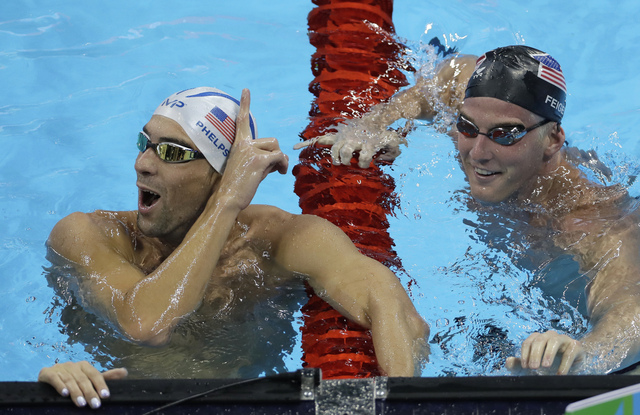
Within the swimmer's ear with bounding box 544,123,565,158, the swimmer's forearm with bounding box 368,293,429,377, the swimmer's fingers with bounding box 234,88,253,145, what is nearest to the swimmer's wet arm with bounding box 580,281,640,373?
the swimmer's forearm with bounding box 368,293,429,377

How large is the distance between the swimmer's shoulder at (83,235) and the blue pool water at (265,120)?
0.47 m

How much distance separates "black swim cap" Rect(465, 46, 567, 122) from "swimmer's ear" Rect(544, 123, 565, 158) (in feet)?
0.15

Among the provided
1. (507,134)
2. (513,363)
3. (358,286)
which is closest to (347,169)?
(507,134)

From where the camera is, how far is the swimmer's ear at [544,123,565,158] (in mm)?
3229

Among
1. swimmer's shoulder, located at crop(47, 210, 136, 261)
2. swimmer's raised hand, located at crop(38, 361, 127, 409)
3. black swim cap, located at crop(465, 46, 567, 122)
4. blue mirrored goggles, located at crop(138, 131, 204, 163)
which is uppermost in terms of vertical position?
black swim cap, located at crop(465, 46, 567, 122)

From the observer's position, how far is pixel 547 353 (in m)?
1.98

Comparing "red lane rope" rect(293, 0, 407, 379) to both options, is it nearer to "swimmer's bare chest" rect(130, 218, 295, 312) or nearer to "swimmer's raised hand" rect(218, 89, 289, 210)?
"swimmer's bare chest" rect(130, 218, 295, 312)

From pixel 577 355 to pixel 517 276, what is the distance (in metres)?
1.40

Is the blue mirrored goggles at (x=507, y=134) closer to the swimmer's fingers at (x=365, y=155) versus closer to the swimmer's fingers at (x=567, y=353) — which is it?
the swimmer's fingers at (x=365, y=155)

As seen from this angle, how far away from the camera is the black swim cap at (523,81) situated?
315cm

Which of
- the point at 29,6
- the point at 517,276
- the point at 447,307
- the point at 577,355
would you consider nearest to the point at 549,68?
the point at 517,276

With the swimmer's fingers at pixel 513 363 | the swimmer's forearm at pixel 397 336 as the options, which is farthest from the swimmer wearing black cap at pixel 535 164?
the swimmer's fingers at pixel 513 363

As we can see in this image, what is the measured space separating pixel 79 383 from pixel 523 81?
2265 millimetres

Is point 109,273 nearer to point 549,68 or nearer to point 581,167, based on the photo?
point 549,68
